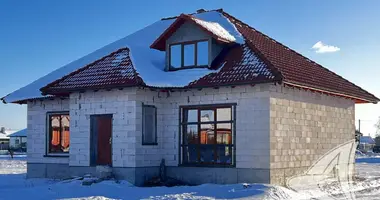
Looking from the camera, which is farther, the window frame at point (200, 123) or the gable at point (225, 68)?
the window frame at point (200, 123)

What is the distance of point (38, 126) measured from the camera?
23.0 meters

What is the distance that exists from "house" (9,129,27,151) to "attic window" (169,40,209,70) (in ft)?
214

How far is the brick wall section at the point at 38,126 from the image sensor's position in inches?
886

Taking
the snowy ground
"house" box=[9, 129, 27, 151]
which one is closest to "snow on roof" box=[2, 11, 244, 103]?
the snowy ground

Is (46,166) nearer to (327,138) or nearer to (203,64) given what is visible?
(203,64)

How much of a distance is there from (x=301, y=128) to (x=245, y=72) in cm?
334

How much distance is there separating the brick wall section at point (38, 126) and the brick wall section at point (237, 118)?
5.14m

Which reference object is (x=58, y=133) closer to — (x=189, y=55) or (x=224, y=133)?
(x=189, y=55)

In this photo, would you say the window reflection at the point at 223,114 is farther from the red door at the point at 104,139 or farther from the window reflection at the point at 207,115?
the red door at the point at 104,139

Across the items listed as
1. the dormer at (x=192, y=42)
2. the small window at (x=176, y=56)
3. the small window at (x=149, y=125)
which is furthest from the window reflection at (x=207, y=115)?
the small window at (x=176, y=56)

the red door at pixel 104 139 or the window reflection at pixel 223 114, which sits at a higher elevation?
the window reflection at pixel 223 114

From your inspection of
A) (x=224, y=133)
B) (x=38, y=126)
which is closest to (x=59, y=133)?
(x=38, y=126)

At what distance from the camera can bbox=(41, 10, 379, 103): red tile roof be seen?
17.6m

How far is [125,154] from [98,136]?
1.68m
